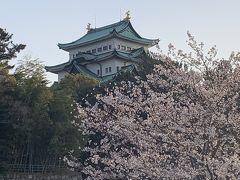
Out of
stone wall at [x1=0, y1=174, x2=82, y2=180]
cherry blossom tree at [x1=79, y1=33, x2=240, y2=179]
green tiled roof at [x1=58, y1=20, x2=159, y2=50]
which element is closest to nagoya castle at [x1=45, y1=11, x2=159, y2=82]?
green tiled roof at [x1=58, y1=20, x2=159, y2=50]

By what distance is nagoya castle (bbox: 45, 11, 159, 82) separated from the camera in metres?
44.6

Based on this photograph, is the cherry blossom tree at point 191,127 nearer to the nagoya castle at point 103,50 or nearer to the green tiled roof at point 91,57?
the nagoya castle at point 103,50

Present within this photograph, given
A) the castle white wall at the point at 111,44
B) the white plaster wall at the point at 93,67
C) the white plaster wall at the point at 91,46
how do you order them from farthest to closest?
1. the white plaster wall at the point at 91,46
2. the castle white wall at the point at 111,44
3. the white plaster wall at the point at 93,67

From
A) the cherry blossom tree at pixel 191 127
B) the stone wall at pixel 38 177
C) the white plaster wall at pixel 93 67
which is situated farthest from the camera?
the white plaster wall at pixel 93 67

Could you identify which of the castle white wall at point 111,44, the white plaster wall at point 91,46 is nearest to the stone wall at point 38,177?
the castle white wall at point 111,44

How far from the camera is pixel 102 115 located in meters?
8.55

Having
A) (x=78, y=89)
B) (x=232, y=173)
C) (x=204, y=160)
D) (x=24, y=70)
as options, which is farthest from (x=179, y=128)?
(x=78, y=89)

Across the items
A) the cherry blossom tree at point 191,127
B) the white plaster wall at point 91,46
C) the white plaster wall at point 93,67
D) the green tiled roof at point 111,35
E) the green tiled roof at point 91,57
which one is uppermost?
the green tiled roof at point 111,35

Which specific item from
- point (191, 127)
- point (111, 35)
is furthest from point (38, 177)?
point (111, 35)

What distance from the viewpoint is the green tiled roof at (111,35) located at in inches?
1860

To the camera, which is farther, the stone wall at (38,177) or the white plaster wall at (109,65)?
the white plaster wall at (109,65)

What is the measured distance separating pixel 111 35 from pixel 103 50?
109 inches

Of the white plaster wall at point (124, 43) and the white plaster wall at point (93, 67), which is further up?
the white plaster wall at point (124, 43)

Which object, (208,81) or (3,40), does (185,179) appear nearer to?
(208,81)
